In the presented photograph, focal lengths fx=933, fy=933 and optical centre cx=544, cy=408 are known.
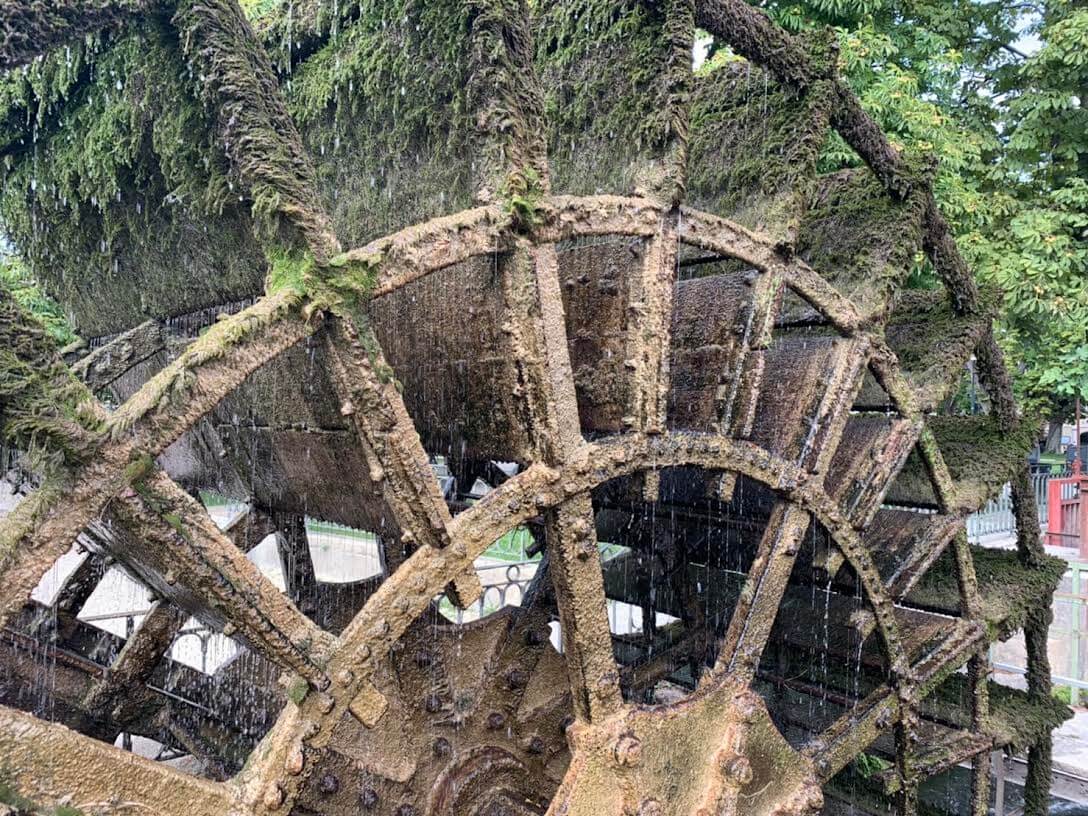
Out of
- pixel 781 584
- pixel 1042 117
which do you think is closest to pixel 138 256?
pixel 781 584

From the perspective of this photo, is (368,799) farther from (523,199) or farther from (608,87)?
(608,87)

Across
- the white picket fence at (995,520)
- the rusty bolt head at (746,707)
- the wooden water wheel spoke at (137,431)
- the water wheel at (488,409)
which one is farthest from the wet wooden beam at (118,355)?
the white picket fence at (995,520)

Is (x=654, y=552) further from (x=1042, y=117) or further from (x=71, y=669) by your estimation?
(x=1042, y=117)

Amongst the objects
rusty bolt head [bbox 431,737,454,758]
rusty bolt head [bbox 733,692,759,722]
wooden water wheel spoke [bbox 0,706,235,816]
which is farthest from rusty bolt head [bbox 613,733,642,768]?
wooden water wheel spoke [bbox 0,706,235,816]

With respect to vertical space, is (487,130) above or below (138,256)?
above

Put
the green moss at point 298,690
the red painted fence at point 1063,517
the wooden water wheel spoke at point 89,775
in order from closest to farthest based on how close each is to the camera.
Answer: the wooden water wheel spoke at point 89,775
the green moss at point 298,690
the red painted fence at point 1063,517

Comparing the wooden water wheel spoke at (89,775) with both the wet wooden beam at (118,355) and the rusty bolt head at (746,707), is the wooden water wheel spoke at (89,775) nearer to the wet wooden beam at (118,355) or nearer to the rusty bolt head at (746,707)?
the rusty bolt head at (746,707)
